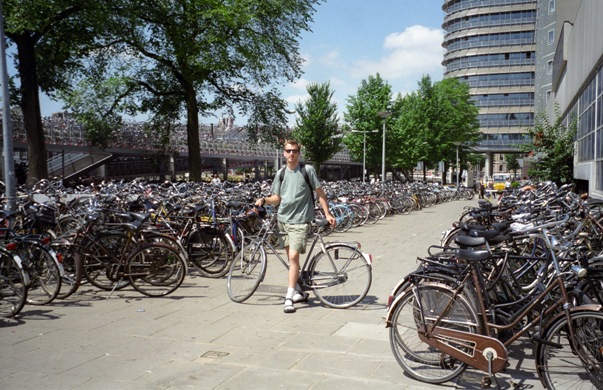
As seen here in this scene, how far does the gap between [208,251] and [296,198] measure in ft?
6.97

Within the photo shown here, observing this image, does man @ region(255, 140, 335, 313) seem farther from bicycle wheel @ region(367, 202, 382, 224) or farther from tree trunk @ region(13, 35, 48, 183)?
tree trunk @ region(13, 35, 48, 183)

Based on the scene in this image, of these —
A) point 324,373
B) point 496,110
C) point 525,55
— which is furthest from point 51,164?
point 525,55

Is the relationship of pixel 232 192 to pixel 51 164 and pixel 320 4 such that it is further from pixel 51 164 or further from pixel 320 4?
pixel 51 164

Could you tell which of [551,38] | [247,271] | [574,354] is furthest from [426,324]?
[551,38]

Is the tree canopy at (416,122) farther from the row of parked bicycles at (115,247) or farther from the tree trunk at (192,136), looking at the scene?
the row of parked bicycles at (115,247)

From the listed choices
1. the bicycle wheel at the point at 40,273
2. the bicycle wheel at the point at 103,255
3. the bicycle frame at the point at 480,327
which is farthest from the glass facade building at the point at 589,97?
the bicycle wheel at the point at 40,273

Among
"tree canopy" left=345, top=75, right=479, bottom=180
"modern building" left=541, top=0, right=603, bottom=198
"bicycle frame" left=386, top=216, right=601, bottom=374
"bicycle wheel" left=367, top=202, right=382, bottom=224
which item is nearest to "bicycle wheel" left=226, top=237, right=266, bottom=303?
"bicycle frame" left=386, top=216, right=601, bottom=374

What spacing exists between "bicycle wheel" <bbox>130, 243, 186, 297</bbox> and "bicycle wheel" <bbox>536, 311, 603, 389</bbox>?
413 centimetres

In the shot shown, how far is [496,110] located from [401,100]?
3937 centimetres

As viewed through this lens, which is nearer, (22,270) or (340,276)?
(22,270)

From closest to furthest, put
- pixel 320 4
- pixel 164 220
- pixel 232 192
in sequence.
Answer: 1. pixel 164 220
2. pixel 232 192
3. pixel 320 4

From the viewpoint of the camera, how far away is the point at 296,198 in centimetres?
609

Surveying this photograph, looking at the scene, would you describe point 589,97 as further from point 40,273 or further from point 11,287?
point 11,287

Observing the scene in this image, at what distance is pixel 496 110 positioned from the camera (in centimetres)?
8281
